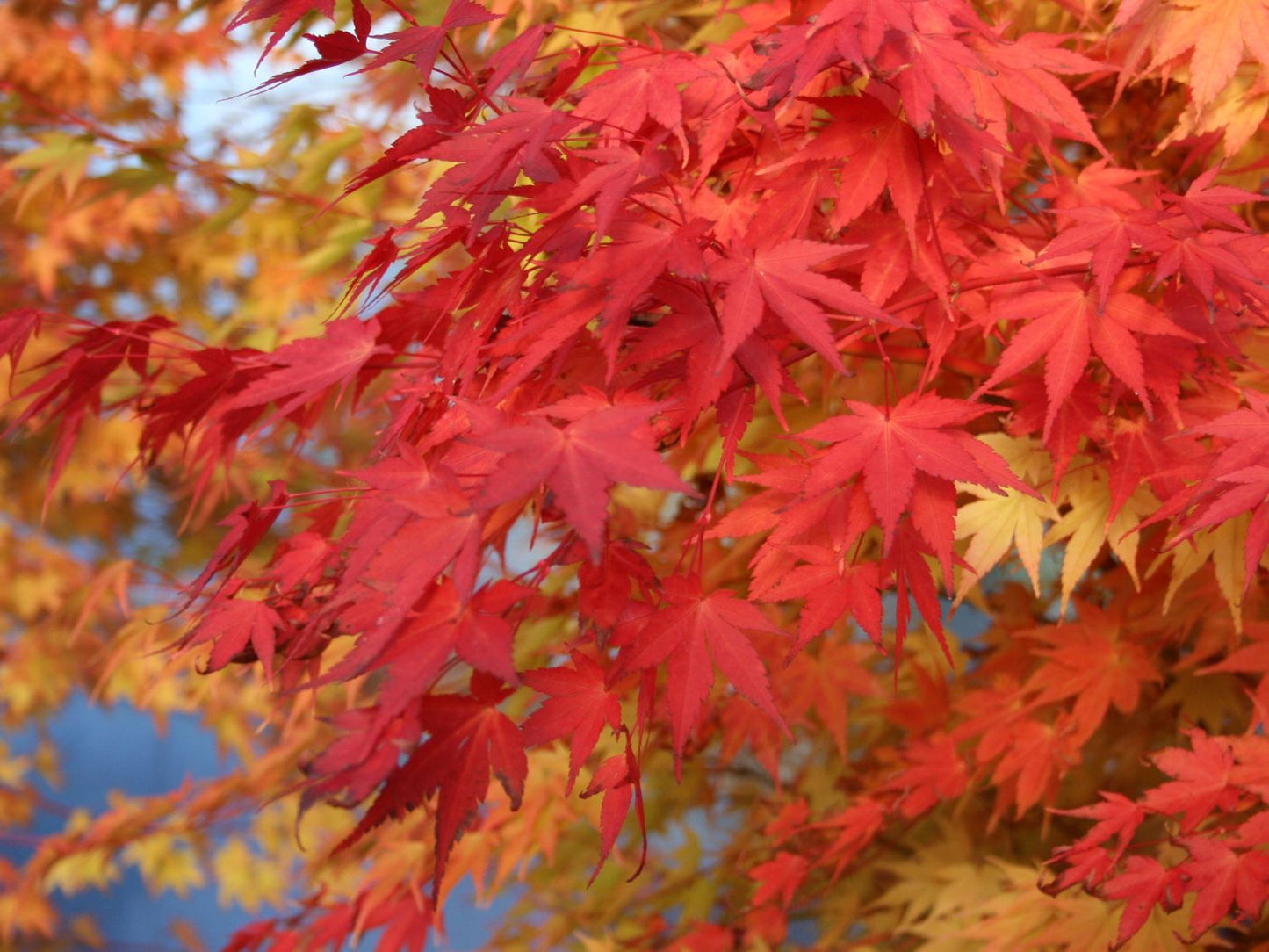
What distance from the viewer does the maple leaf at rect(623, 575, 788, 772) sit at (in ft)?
1.79

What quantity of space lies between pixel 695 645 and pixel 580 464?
16 cm

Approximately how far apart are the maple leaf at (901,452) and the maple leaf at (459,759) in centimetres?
20

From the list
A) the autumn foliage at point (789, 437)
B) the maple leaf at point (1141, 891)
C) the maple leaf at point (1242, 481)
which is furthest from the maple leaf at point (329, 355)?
the maple leaf at point (1141, 891)

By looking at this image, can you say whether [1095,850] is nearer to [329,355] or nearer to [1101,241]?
[1101,241]

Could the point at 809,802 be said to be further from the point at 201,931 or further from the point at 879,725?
the point at 201,931

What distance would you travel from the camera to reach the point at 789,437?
0.55 meters

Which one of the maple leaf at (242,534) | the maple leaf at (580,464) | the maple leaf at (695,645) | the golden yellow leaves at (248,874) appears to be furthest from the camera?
the golden yellow leaves at (248,874)

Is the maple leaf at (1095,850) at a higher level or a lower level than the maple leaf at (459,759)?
lower

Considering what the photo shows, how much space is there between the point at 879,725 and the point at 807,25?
1.03 m

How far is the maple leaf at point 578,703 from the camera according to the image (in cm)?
57

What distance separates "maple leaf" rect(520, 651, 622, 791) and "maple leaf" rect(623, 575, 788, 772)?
0.03m

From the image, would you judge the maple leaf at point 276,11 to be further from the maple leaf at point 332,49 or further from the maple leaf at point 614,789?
the maple leaf at point 614,789

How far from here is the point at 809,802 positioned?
4.54 feet

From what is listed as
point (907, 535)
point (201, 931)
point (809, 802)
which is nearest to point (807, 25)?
point (907, 535)
